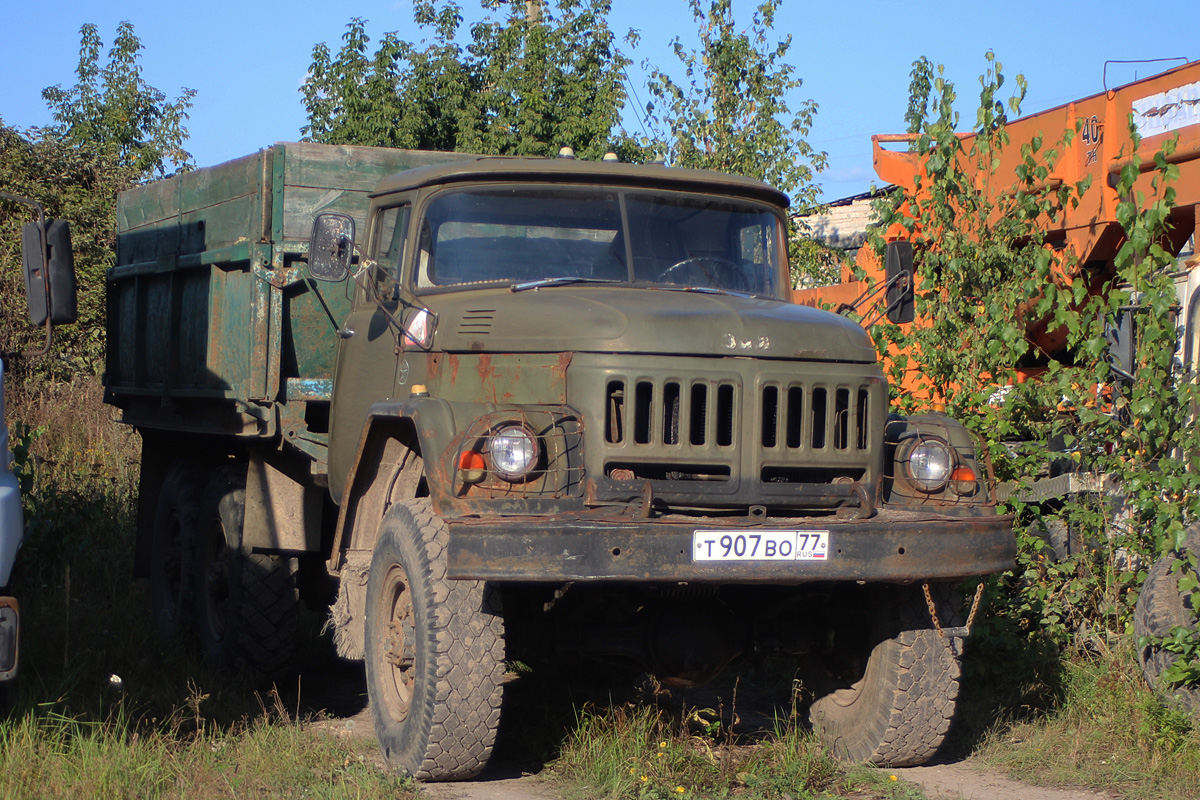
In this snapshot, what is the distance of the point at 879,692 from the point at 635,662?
0.97 metres

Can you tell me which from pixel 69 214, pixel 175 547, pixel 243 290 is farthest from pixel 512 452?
pixel 69 214

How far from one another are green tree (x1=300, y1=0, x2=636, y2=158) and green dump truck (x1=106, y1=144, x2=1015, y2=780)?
31.9 feet

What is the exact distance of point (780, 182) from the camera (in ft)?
38.0

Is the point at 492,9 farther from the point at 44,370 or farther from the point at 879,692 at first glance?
the point at 879,692

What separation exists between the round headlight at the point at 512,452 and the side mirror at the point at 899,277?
215 cm

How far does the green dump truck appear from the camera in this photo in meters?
4.49

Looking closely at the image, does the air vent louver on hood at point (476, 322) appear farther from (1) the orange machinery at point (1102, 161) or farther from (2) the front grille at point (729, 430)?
(1) the orange machinery at point (1102, 161)

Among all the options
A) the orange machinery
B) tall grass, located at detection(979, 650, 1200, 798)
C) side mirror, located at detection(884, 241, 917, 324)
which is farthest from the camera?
the orange machinery

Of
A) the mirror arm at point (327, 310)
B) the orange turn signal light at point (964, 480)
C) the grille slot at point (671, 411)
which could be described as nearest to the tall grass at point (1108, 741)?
the orange turn signal light at point (964, 480)

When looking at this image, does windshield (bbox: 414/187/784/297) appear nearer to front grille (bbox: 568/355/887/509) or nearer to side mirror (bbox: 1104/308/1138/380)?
front grille (bbox: 568/355/887/509)

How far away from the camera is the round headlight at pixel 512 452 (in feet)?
14.6

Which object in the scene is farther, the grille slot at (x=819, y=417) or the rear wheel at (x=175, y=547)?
the rear wheel at (x=175, y=547)

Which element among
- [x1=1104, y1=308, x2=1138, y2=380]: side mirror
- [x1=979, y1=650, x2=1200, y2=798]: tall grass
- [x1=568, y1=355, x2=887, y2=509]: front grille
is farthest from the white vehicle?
[x1=1104, y1=308, x2=1138, y2=380]: side mirror

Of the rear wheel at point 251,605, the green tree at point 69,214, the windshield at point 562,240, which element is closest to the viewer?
the windshield at point 562,240
